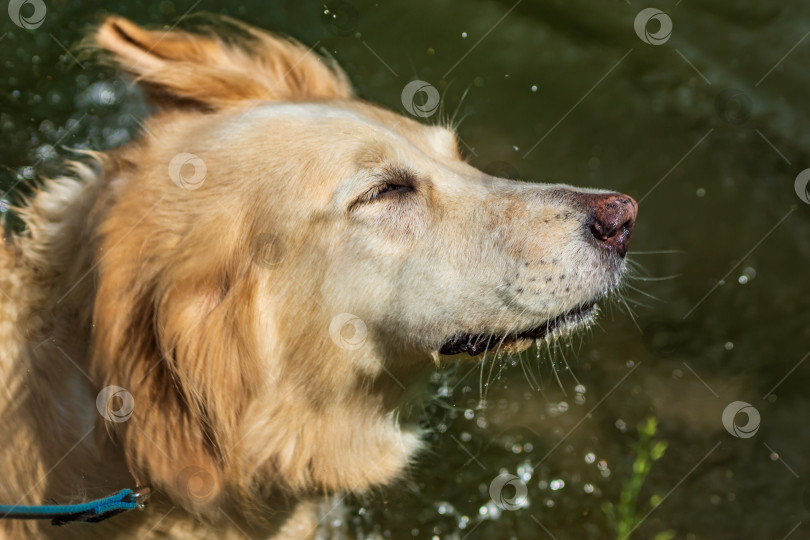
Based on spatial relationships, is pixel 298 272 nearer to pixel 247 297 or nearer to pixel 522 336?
pixel 247 297

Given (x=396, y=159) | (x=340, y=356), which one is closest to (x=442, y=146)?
(x=396, y=159)

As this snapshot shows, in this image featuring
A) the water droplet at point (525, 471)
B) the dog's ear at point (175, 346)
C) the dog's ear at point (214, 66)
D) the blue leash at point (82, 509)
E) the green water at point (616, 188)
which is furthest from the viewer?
the water droplet at point (525, 471)

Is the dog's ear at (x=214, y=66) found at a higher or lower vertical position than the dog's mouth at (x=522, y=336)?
higher

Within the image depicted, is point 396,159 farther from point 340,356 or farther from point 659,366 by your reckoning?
point 659,366

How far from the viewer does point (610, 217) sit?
8.64 feet

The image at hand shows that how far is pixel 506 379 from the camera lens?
4.82 meters

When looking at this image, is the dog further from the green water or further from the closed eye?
the green water

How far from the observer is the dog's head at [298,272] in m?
2.53

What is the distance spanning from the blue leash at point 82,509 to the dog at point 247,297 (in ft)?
0.45

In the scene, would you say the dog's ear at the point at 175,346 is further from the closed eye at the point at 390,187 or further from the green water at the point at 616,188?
the green water at the point at 616,188

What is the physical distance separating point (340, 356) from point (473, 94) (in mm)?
3484

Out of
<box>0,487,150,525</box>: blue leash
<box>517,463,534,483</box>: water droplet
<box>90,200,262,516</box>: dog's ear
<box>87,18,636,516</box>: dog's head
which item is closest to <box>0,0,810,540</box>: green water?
<box>517,463,534,483</box>: water droplet

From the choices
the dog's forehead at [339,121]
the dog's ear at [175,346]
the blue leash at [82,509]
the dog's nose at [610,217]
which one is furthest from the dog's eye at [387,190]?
the blue leash at [82,509]

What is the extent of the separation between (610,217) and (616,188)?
2739 mm
